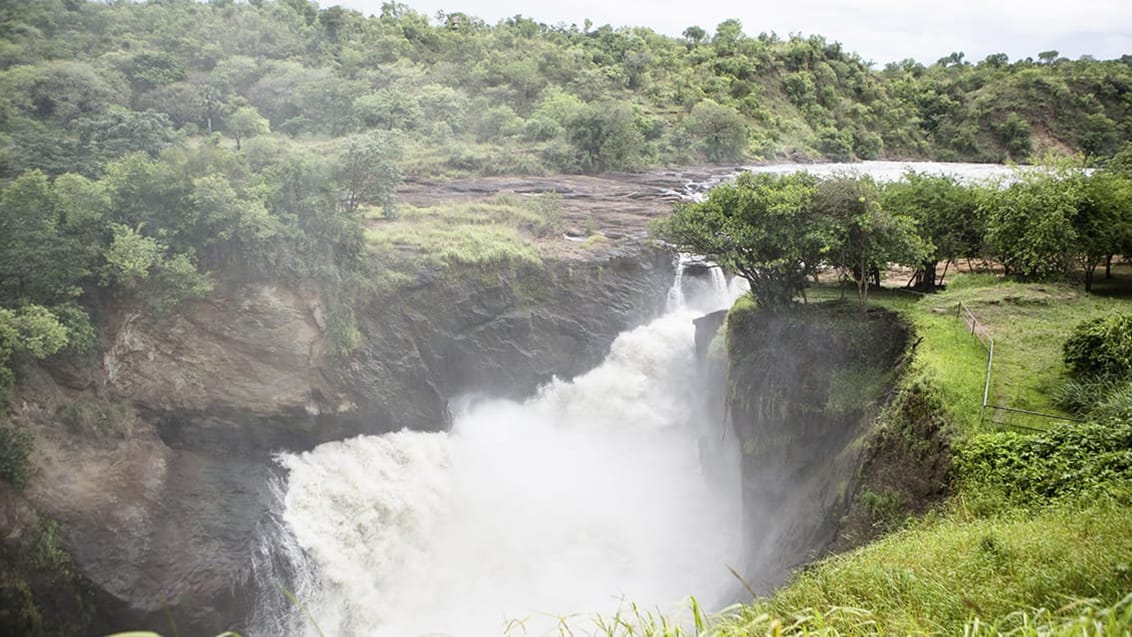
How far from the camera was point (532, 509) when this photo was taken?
22.5 meters

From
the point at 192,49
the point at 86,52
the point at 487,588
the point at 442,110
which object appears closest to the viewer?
the point at 487,588

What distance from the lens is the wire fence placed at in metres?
10.8

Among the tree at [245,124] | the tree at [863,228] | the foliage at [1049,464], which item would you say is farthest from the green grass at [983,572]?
the tree at [245,124]

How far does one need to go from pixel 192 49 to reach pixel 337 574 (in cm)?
4533

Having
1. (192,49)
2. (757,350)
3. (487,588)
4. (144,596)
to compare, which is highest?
(192,49)

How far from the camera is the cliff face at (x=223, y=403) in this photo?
16.2m

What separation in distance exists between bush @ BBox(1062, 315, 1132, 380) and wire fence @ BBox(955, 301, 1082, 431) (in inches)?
54.3

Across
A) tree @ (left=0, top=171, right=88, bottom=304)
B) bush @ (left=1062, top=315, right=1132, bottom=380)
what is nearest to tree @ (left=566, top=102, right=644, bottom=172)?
tree @ (left=0, top=171, right=88, bottom=304)

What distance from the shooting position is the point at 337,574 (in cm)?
1830

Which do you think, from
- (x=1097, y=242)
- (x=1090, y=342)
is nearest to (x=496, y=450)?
(x=1090, y=342)

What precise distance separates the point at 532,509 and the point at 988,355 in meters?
14.7

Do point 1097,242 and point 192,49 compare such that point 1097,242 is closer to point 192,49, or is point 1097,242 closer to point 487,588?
point 487,588

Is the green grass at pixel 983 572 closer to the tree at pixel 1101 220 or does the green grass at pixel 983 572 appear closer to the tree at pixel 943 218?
the tree at pixel 1101 220

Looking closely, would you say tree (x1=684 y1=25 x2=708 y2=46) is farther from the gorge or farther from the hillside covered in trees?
the gorge
